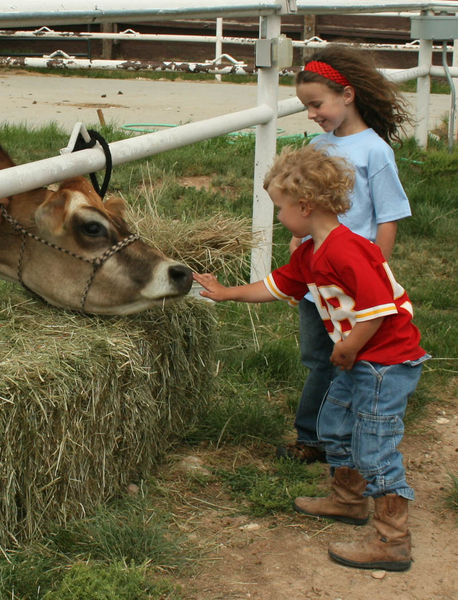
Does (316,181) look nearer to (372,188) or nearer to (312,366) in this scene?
(372,188)

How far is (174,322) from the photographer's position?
11.4 ft

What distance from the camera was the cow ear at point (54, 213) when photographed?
10.4ft

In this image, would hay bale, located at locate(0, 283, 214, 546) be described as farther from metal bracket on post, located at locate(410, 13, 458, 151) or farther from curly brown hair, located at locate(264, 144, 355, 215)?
metal bracket on post, located at locate(410, 13, 458, 151)

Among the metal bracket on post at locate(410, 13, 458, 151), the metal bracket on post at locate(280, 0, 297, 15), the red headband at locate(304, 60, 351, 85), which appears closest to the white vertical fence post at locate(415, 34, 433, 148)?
the metal bracket on post at locate(410, 13, 458, 151)

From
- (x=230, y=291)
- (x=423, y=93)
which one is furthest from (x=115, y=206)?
(x=423, y=93)

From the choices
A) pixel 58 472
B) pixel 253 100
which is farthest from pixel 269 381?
pixel 253 100

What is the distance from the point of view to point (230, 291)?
335cm

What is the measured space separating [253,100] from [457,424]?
825cm

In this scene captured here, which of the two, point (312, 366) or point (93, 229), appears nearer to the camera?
point (93, 229)

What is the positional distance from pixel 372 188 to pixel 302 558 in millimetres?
1380

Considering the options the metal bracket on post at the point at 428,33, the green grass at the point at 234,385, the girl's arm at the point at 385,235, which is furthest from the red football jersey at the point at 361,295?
the metal bracket on post at the point at 428,33

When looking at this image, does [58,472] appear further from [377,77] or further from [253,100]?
[253,100]

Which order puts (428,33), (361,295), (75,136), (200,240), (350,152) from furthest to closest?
(428,33)
(200,240)
(350,152)
(75,136)
(361,295)

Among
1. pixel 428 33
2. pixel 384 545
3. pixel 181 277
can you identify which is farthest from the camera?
pixel 428 33
